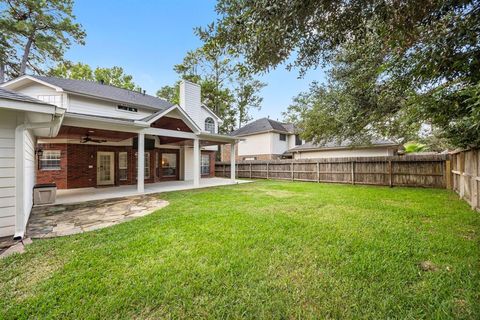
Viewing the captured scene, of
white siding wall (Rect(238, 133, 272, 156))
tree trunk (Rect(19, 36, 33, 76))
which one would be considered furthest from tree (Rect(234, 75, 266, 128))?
tree trunk (Rect(19, 36, 33, 76))

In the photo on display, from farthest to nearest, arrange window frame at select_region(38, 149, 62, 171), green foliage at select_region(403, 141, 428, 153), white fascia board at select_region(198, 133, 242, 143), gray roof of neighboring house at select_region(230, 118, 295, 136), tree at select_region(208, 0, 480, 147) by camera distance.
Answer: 1. gray roof of neighboring house at select_region(230, 118, 295, 136)
2. green foliage at select_region(403, 141, 428, 153)
3. white fascia board at select_region(198, 133, 242, 143)
4. window frame at select_region(38, 149, 62, 171)
5. tree at select_region(208, 0, 480, 147)

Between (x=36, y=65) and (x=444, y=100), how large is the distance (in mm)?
25354

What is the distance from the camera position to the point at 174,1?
7898mm

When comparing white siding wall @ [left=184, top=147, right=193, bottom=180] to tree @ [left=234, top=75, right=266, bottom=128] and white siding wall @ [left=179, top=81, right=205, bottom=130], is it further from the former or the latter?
tree @ [left=234, top=75, right=266, bottom=128]

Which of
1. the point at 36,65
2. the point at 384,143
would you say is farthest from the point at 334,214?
the point at 36,65

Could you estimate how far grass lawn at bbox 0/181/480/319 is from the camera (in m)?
2.07

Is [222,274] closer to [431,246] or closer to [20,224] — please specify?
[431,246]

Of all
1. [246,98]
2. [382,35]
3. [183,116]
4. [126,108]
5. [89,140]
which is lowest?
[89,140]

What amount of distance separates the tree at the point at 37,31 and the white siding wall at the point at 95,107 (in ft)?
34.0

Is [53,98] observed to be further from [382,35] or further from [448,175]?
[448,175]

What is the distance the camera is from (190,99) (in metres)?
14.7

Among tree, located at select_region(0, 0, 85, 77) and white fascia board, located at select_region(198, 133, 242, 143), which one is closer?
white fascia board, located at select_region(198, 133, 242, 143)

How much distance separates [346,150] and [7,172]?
18845mm

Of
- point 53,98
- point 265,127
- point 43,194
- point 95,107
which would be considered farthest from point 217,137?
point 265,127
